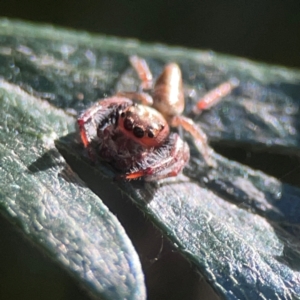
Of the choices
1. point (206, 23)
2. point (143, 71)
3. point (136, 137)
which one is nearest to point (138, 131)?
point (136, 137)

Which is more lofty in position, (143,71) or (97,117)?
(143,71)

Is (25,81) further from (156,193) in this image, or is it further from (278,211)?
→ (278,211)

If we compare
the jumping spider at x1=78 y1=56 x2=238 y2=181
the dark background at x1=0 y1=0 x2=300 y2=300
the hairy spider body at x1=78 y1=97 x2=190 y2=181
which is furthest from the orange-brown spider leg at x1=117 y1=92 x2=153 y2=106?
the dark background at x1=0 y1=0 x2=300 y2=300

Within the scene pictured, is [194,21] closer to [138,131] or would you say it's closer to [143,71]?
[143,71]

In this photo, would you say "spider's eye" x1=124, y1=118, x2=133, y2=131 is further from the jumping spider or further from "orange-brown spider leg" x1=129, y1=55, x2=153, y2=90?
"orange-brown spider leg" x1=129, y1=55, x2=153, y2=90

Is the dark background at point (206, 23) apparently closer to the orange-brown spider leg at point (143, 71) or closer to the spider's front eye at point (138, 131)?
the orange-brown spider leg at point (143, 71)
